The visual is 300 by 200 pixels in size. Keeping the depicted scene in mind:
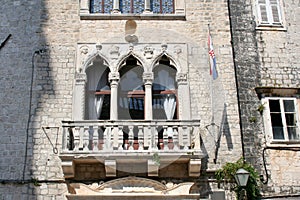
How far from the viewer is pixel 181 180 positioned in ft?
38.6

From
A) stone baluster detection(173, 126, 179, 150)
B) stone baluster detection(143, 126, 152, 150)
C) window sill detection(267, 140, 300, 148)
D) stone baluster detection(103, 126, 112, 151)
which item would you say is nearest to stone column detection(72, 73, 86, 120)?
stone baluster detection(103, 126, 112, 151)

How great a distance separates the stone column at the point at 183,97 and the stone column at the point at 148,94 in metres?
0.79

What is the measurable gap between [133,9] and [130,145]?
4589 millimetres

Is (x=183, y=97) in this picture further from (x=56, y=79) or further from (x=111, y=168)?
(x=56, y=79)

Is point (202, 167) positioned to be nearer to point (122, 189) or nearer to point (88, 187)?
point (122, 189)

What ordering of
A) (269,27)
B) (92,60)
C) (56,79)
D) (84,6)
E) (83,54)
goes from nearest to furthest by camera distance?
(56,79) → (92,60) → (83,54) → (84,6) → (269,27)

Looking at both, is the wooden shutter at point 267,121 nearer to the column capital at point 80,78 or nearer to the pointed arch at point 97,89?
the pointed arch at point 97,89

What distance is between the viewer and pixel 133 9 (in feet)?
46.3

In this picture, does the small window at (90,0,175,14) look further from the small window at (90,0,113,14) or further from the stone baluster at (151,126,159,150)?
the stone baluster at (151,126,159,150)

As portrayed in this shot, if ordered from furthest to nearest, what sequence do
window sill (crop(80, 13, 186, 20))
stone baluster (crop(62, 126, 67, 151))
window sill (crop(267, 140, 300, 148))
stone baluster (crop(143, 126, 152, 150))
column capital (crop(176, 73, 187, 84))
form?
window sill (crop(80, 13, 186, 20))
column capital (crop(176, 73, 187, 84))
window sill (crop(267, 140, 300, 148))
stone baluster (crop(143, 126, 152, 150))
stone baluster (crop(62, 126, 67, 151))

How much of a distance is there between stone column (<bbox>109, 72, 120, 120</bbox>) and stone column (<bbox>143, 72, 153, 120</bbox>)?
772 millimetres

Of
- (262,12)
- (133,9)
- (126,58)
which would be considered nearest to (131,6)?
(133,9)

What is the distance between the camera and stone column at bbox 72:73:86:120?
1233 centimetres

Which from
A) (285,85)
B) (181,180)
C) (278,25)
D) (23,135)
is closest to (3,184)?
(23,135)
